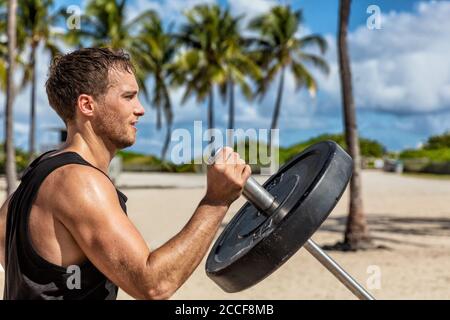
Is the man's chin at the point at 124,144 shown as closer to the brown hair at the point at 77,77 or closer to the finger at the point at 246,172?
the brown hair at the point at 77,77

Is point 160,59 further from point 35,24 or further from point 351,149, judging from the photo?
point 351,149

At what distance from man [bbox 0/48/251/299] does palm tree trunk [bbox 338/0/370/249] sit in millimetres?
8985

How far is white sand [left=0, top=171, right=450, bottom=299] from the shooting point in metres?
7.32

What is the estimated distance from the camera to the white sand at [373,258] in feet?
24.0

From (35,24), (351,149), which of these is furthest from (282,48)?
(351,149)

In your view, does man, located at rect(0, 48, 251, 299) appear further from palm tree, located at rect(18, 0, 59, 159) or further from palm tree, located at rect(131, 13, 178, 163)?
palm tree, located at rect(131, 13, 178, 163)

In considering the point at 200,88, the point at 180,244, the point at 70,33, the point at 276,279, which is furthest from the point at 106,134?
the point at 200,88

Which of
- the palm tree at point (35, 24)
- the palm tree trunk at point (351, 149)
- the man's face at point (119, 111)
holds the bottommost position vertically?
the palm tree trunk at point (351, 149)

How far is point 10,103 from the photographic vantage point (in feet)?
48.6

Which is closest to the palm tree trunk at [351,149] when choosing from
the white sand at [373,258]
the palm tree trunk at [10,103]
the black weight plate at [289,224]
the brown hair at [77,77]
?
the white sand at [373,258]

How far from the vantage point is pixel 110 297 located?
1603mm

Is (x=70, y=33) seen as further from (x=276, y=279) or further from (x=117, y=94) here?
(x=117, y=94)

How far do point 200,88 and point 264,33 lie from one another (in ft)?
19.1

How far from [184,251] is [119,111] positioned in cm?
39
